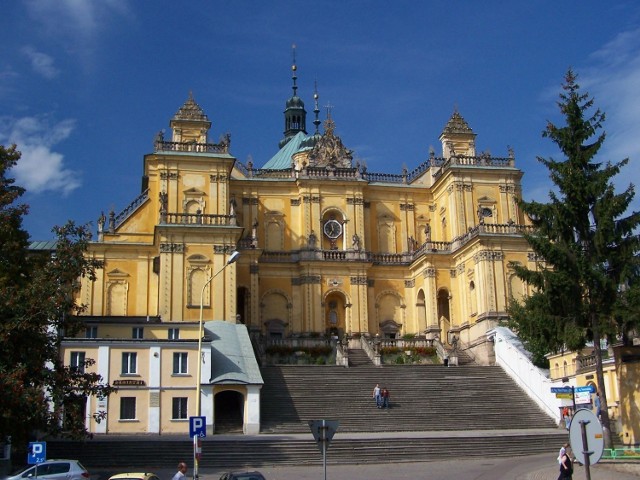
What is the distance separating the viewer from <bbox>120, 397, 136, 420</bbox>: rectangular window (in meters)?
42.0

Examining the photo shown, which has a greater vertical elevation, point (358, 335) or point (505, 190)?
point (505, 190)

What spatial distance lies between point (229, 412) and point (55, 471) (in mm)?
19177

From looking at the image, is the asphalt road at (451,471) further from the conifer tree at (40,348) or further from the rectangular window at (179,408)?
the rectangular window at (179,408)

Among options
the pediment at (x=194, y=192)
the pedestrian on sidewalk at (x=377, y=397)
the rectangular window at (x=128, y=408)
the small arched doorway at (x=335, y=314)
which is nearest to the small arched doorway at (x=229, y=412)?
the rectangular window at (x=128, y=408)

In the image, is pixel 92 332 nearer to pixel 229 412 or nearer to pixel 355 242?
pixel 229 412

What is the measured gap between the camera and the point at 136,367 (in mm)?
43000

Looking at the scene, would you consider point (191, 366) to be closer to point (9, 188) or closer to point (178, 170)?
point (9, 188)

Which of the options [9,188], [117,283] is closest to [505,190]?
[117,283]

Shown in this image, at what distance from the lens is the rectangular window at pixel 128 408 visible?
41975 millimetres

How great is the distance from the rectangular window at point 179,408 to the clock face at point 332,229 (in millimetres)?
25425

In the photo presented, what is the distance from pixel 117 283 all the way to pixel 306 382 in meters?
19.1

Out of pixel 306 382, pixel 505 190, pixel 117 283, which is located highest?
pixel 505 190

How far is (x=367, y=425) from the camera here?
4359 centimetres

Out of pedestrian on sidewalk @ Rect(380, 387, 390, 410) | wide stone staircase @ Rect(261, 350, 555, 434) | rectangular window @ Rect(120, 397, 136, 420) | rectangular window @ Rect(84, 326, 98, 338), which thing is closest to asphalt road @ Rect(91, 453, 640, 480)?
wide stone staircase @ Rect(261, 350, 555, 434)
